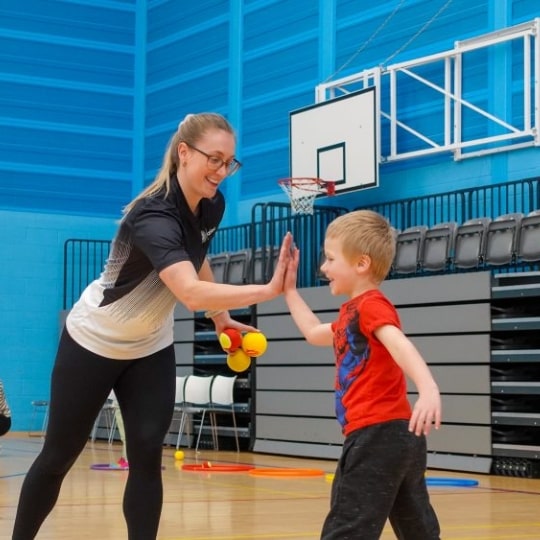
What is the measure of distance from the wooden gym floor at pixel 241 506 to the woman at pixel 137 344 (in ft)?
5.32

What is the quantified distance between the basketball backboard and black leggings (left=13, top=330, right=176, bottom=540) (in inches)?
351

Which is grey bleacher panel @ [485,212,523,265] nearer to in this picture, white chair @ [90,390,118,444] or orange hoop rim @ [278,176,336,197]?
orange hoop rim @ [278,176,336,197]

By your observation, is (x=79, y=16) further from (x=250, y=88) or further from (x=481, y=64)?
(x=481, y=64)

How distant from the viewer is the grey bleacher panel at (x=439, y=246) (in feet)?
38.1

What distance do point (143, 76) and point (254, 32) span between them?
9.82ft

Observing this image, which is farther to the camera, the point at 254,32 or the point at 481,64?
the point at 254,32

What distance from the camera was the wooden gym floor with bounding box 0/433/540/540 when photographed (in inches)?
232

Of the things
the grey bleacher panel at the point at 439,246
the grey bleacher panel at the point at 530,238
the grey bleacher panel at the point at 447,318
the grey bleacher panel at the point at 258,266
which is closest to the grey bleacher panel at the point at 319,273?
the grey bleacher panel at the point at 258,266

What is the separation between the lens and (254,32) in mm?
16312

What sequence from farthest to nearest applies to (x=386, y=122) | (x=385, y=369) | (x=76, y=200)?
(x=76, y=200) < (x=386, y=122) < (x=385, y=369)

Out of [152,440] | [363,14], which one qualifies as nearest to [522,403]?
[363,14]

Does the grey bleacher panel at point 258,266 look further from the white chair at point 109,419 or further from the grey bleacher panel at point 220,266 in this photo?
the white chair at point 109,419

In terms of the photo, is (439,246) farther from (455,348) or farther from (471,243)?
(455,348)

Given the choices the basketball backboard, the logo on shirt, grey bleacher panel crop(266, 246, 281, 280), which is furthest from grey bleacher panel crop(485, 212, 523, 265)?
the logo on shirt
